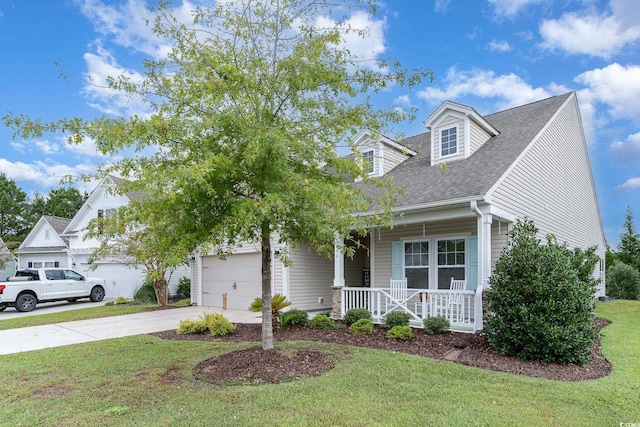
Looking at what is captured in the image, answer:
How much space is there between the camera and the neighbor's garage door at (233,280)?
13.3 meters

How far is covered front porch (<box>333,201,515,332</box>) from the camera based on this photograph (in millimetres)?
8219

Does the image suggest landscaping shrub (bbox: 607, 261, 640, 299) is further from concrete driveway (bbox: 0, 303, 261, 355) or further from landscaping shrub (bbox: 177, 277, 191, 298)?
landscaping shrub (bbox: 177, 277, 191, 298)

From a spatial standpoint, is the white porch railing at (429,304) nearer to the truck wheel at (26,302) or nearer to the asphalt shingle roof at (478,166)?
the asphalt shingle roof at (478,166)

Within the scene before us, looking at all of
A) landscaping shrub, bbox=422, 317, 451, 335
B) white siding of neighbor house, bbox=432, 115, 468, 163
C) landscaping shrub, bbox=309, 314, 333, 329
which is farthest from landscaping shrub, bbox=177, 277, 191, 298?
landscaping shrub, bbox=422, 317, 451, 335

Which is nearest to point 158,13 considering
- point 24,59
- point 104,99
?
point 104,99

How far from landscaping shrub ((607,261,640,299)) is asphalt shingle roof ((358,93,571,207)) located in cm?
1020

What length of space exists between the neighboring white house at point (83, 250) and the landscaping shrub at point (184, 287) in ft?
1.71

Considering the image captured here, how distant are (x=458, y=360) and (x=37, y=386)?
240 inches

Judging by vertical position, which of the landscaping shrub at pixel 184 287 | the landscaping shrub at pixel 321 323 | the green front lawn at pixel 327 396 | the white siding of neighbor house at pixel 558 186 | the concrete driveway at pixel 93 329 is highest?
the white siding of neighbor house at pixel 558 186

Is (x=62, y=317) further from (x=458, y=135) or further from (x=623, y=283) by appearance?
(x=623, y=283)

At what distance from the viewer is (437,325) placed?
26.9 feet

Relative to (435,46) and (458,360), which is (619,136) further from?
(458,360)

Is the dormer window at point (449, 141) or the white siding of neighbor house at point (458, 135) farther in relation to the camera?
the dormer window at point (449, 141)

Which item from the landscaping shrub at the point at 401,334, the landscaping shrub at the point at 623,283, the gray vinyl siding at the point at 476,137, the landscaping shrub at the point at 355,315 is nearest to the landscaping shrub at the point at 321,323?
the landscaping shrub at the point at 355,315
